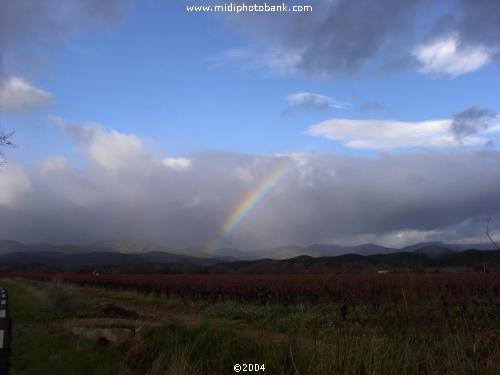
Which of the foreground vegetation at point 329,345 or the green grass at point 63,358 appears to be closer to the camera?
the foreground vegetation at point 329,345

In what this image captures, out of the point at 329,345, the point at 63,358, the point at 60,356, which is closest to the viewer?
the point at 329,345

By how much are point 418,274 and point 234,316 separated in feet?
57.8

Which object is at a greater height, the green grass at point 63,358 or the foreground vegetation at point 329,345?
the foreground vegetation at point 329,345

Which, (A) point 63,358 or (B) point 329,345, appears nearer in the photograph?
(B) point 329,345

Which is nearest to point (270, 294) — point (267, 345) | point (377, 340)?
point (267, 345)

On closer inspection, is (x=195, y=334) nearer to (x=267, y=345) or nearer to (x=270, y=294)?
(x=267, y=345)

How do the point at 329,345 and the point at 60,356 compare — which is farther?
the point at 60,356

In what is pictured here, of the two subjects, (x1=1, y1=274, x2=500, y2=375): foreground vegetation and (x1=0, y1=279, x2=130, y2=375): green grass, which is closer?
(x1=1, y1=274, x2=500, y2=375): foreground vegetation

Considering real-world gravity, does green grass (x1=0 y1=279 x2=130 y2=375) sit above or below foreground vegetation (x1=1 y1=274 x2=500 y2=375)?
below

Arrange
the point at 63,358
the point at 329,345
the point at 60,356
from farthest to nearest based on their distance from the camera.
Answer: the point at 60,356 → the point at 63,358 → the point at 329,345

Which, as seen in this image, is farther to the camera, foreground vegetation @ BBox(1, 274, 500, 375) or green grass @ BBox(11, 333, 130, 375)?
green grass @ BBox(11, 333, 130, 375)

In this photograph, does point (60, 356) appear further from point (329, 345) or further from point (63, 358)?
point (329, 345)

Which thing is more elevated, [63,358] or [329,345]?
[329,345]

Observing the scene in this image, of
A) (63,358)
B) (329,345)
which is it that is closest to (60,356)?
(63,358)
